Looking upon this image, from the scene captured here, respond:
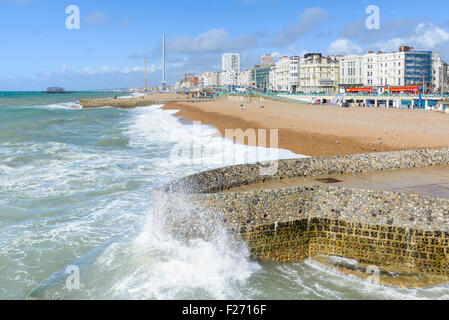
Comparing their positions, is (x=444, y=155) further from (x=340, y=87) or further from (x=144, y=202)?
(x=340, y=87)

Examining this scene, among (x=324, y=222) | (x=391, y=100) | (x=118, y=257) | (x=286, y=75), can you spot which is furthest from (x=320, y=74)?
(x=118, y=257)

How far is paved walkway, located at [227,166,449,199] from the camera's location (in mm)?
11148

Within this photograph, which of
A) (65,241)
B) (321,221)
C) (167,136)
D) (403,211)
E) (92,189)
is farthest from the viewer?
(167,136)

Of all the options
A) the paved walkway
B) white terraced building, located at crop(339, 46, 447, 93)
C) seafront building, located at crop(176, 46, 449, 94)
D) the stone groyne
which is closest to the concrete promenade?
seafront building, located at crop(176, 46, 449, 94)

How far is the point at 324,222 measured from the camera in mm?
9602

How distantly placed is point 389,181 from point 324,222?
3.67 meters

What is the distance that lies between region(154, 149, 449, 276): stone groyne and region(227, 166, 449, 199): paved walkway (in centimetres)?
194

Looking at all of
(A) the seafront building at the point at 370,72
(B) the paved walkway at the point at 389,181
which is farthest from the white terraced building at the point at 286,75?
(B) the paved walkway at the point at 389,181

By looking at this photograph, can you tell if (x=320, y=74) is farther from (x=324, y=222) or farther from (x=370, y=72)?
(x=324, y=222)

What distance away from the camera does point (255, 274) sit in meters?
8.93

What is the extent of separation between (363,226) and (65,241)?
773 cm
